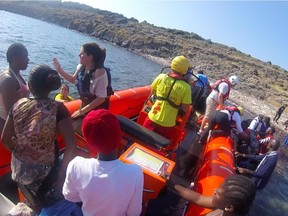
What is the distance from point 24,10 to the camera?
82.7m

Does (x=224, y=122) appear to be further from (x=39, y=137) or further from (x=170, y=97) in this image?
(x=39, y=137)

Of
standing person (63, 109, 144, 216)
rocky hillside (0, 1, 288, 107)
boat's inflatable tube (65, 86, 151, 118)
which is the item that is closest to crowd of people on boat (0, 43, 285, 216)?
standing person (63, 109, 144, 216)

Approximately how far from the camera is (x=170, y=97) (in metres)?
4.15

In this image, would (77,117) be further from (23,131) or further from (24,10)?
(24,10)

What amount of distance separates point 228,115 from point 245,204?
3.85 metres

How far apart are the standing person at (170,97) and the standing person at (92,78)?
2.97 ft

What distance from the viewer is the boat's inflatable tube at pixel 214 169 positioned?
3.21m

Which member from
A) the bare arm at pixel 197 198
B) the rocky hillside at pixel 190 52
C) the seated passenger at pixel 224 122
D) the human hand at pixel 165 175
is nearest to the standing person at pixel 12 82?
the human hand at pixel 165 175

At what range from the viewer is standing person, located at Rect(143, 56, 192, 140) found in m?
4.11

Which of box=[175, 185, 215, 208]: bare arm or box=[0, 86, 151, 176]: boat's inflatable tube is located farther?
box=[0, 86, 151, 176]: boat's inflatable tube

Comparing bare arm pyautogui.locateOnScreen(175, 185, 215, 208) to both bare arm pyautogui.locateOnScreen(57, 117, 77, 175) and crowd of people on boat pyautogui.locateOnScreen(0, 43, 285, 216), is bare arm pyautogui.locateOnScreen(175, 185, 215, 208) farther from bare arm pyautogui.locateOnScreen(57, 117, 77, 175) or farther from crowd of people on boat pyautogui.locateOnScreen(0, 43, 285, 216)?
bare arm pyautogui.locateOnScreen(57, 117, 77, 175)

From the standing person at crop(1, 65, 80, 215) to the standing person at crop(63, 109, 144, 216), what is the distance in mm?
433

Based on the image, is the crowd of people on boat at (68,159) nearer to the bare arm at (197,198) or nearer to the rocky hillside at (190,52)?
the bare arm at (197,198)

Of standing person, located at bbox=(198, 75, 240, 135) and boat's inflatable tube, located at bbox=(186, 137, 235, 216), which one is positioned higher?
standing person, located at bbox=(198, 75, 240, 135)
